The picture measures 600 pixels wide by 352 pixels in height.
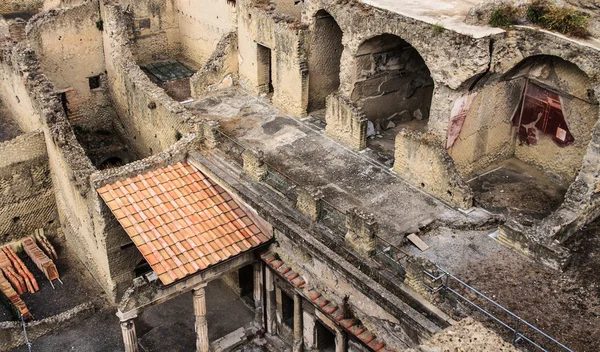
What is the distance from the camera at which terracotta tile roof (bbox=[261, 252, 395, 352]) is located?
14.5 m

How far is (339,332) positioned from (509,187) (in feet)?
18.0

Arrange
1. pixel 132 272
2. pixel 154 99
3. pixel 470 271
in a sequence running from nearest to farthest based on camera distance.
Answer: pixel 470 271, pixel 132 272, pixel 154 99

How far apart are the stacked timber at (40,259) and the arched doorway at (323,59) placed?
9.07 metres

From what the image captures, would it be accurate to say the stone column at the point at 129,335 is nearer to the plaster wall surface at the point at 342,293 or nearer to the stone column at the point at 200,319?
the stone column at the point at 200,319

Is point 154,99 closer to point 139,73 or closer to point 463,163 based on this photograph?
point 139,73

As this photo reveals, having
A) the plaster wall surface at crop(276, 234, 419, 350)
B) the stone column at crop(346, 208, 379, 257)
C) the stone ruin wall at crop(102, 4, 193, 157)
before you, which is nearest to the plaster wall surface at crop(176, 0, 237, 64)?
the stone ruin wall at crop(102, 4, 193, 157)

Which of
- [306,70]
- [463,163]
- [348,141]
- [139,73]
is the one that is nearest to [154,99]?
[139,73]

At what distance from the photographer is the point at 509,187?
16.9 m

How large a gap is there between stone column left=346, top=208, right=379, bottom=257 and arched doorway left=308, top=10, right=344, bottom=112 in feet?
22.7

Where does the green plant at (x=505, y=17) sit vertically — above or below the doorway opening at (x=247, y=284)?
above

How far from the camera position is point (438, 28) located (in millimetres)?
15711

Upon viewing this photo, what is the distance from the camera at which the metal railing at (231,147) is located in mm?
18019

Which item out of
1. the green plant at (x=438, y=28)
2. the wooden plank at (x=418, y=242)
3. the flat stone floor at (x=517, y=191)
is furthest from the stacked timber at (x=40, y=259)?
the green plant at (x=438, y=28)

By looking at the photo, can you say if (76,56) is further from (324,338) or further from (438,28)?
(438,28)
